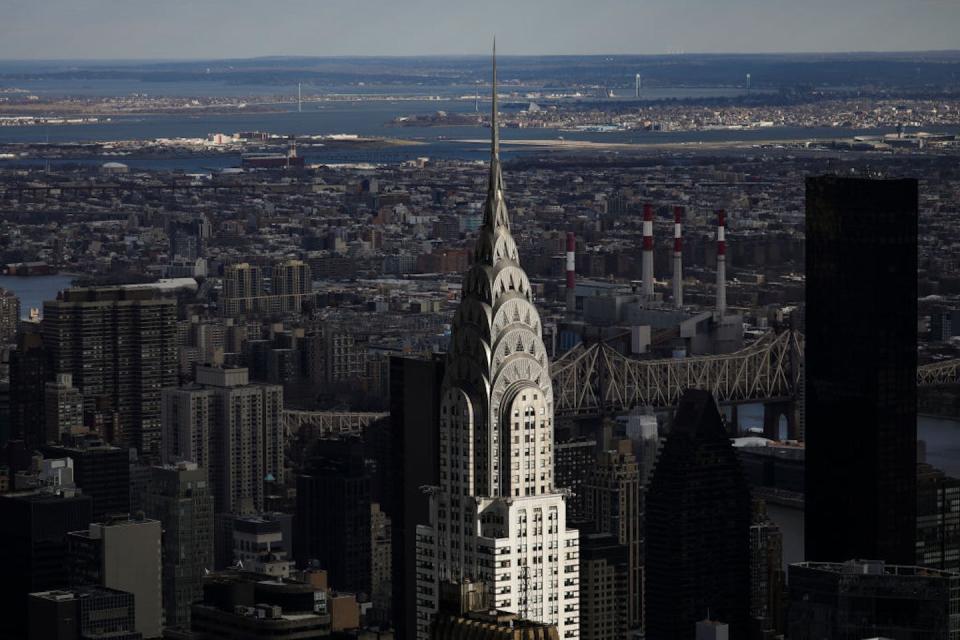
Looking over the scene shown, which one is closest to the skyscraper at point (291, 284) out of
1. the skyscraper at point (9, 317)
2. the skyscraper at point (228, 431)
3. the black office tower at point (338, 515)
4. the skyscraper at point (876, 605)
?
the skyscraper at point (9, 317)

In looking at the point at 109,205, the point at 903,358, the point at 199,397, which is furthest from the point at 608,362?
the point at 109,205

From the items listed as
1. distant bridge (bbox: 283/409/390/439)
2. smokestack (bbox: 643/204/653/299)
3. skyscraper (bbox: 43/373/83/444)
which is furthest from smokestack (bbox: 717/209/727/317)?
skyscraper (bbox: 43/373/83/444)

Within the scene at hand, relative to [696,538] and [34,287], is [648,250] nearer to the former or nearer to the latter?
[34,287]

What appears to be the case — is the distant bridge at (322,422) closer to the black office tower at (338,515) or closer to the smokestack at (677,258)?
the black office tower at (338,515)

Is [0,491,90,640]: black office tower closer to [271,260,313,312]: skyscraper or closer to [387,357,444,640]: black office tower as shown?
[387,357,444,640]: black office tower

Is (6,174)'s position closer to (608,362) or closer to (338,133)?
(338,133)
